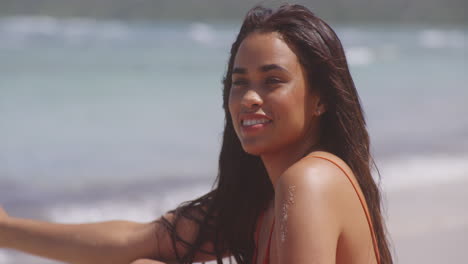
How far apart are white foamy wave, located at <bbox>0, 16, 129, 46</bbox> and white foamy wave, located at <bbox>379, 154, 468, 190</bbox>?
40.7 feet

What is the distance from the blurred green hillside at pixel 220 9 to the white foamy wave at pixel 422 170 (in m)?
20.5

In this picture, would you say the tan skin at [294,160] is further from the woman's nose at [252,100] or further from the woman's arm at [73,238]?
the woman's arm at [73,238]

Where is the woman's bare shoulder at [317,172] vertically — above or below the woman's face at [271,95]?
below

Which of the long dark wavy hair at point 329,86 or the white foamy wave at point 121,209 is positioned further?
the white foamy wave at point 121,209

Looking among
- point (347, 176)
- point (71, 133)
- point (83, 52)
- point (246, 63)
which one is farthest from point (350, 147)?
point (83, 52)

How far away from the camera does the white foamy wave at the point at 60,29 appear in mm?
17500

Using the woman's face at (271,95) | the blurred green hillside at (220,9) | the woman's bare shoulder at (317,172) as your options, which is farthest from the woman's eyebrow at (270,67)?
the blurred green hillside at (220,9)

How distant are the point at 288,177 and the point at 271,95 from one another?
0.94 feet

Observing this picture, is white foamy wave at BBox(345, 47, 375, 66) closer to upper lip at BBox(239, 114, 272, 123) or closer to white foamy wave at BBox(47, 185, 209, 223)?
white foamy wave at BBox(47, 185, 209, 223)

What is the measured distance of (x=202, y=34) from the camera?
877 inches

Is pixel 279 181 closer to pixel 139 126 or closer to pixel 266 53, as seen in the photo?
pixel 266 53

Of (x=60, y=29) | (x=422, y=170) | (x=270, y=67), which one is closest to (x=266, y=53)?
(x=270, y=67)

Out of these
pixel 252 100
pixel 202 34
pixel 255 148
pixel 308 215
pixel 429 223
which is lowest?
pixel 429 223

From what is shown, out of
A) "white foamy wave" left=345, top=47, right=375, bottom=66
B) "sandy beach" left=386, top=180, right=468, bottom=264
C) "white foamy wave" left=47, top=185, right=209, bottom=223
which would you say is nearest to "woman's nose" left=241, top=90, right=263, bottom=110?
"sandy beach" left=386, top=180, right=468, bottom=264
